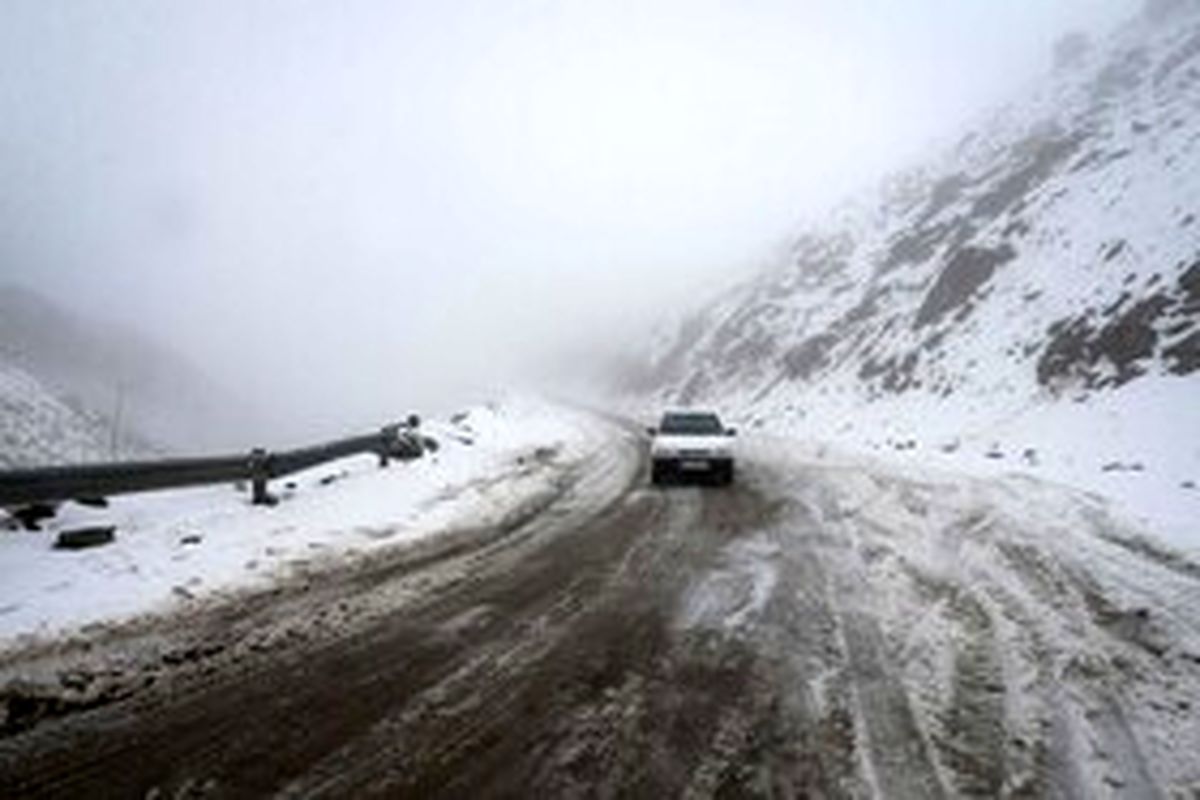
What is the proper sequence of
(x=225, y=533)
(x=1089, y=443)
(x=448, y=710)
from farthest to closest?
(x=1089, y=443) < (x=225, y=533) < (x=448, y=710)

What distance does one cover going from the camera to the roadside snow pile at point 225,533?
7.60 m

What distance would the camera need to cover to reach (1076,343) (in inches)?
1005

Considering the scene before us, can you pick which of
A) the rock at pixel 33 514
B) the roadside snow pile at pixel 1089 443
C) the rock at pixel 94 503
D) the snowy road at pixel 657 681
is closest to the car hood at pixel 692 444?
the roadside snow pile at pixel 1089 443

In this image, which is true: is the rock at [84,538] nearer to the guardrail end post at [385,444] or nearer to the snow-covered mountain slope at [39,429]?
the guardrail end post at [385,444]

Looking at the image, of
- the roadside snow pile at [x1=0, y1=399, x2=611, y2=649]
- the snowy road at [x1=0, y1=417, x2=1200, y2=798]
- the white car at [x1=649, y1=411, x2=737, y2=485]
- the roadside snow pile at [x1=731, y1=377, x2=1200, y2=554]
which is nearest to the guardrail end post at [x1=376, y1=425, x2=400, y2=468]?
the roadside snow pile at [x1=0, y1=399, x2=611, y2=649]

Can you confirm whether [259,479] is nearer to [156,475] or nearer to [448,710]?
[156,475]

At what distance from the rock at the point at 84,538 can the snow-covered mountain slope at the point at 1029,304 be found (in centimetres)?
1300

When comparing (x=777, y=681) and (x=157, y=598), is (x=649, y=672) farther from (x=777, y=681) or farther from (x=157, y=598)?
(x=157, y=598)

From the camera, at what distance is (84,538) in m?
9.08

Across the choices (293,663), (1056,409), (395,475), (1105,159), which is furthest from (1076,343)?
(293,663)

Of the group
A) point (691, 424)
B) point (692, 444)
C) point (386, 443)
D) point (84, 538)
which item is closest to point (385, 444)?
point (386, 443)

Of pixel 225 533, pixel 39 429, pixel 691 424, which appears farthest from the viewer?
pixel 39 429

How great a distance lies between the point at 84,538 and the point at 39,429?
9326 cm

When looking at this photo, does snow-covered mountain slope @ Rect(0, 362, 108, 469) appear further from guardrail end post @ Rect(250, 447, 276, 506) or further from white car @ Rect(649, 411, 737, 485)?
white car @ Rect(649, 411, 737, 485)
